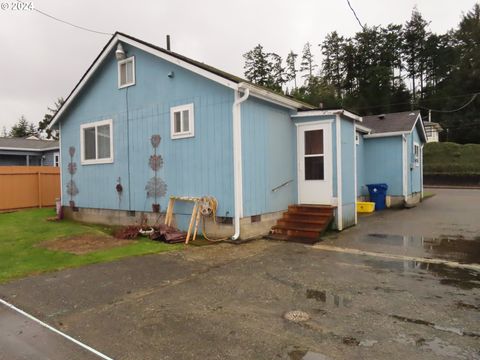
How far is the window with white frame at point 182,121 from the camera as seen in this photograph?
29.0ft

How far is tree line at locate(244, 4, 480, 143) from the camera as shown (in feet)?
137

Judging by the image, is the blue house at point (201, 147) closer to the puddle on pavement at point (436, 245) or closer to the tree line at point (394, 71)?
the puddle on pavement at point (436, 245)

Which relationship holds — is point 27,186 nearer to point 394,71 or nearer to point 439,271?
point 439,271

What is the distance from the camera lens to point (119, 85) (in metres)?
10.7

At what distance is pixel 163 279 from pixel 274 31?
10430 millimetres

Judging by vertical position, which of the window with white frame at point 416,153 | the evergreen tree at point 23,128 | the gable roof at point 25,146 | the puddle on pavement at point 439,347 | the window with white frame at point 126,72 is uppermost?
the evergreen tree at point 23,128

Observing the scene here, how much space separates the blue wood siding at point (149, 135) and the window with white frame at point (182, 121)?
14 centimetres

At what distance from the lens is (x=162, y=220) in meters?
9.49

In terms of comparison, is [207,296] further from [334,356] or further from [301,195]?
[301,195]

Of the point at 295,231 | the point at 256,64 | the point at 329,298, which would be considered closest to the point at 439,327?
the point at 329,298

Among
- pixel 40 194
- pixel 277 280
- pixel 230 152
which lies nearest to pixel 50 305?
pixel 277 280

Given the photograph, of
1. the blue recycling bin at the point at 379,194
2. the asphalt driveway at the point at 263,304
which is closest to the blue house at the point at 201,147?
the asphalt driveway at the point at 263,304

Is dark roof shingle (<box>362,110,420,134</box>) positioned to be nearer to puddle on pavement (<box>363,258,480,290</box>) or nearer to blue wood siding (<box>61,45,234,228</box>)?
blue wood siding (<box>61,45,234,228</box>)

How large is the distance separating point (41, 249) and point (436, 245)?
883 cm
